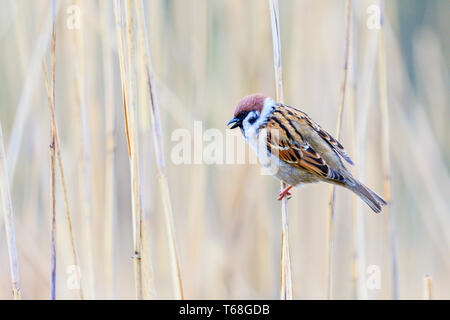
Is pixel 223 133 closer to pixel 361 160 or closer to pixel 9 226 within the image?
pixel 361 160

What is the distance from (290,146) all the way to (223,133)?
1.35ft

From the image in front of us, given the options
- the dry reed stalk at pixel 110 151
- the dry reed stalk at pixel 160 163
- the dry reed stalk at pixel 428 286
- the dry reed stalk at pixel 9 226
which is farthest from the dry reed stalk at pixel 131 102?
the dry reed stalk at pixel 428 286

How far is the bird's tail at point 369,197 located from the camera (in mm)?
1916

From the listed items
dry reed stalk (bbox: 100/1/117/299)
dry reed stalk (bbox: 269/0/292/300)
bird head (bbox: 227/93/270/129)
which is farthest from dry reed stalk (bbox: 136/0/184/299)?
bird head (bbox: 227/93/270/129)

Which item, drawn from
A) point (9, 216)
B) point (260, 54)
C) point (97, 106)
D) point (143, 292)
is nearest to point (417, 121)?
point (260, 54)

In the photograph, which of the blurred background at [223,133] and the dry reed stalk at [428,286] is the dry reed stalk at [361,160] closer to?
the blurred background at [223,133]

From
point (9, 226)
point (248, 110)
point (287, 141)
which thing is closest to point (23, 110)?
point (9, 226)

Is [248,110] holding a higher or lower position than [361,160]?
higher

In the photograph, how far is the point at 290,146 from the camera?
2.15 meters

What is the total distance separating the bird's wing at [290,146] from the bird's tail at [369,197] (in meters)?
0.12

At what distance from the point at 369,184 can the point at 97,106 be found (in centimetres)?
131

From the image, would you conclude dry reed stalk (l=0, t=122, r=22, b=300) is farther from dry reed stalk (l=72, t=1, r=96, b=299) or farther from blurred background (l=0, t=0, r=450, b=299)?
blurred background (l=0, t=0, r=450, b=299)

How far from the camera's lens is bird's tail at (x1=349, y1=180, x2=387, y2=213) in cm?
192
